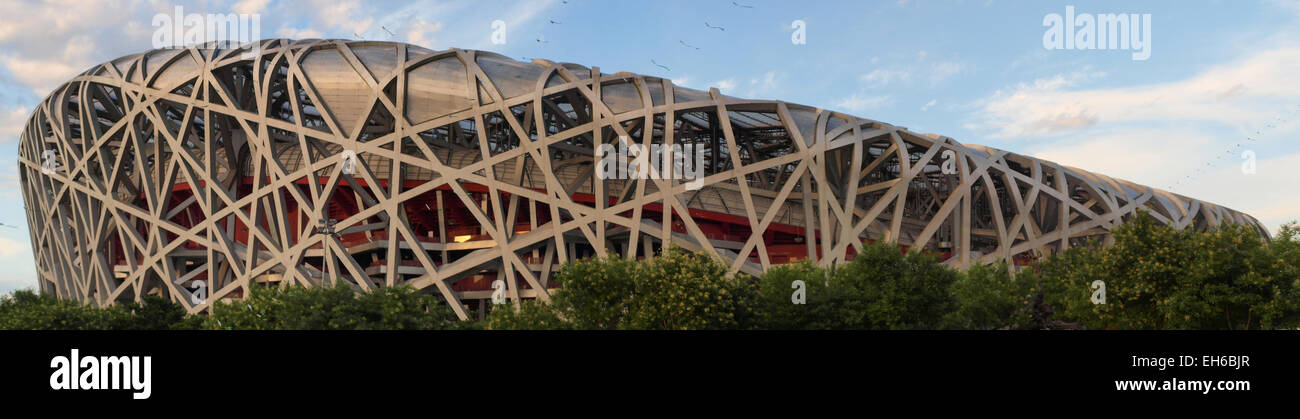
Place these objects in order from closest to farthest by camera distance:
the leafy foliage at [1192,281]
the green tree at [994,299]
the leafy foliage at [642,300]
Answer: the leafy foliage at [1192,281], the leafy foliage at [642,300], the green tree at [994,299]

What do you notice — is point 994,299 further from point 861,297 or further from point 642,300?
point 642,300

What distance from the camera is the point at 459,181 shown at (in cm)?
4231

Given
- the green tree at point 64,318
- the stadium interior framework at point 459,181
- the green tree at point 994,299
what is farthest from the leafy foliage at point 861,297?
the stadium interior framework at point 459,181

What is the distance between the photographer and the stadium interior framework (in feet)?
134

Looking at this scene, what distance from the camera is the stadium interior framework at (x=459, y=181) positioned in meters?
40.7

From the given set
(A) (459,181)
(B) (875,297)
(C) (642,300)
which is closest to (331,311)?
(C) (642,300)

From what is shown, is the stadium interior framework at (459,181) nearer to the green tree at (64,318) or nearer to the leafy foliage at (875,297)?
the green tree at (64,318)

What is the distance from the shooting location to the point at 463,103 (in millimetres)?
42031
